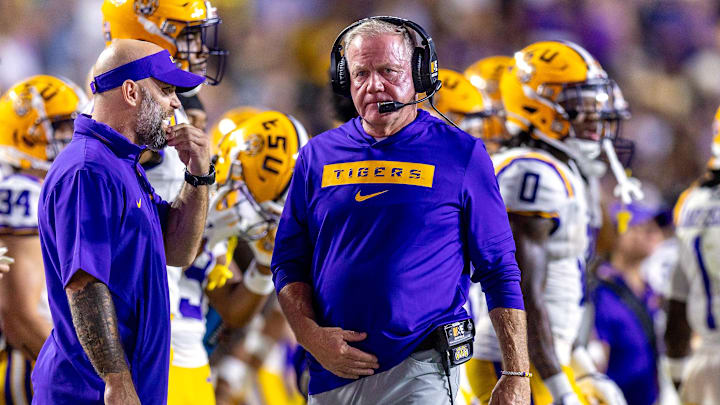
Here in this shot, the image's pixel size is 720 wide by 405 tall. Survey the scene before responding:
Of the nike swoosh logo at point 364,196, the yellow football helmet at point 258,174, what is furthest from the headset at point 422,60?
the yellow football helmet at point 258,174

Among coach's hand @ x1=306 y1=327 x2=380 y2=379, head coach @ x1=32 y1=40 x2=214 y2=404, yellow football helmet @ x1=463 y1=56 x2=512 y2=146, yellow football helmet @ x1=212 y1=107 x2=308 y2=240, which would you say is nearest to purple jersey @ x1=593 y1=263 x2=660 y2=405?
yellow football helmet @ x1=463 y1=56 x2=512 y2=146

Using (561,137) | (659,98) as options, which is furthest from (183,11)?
(659,98)

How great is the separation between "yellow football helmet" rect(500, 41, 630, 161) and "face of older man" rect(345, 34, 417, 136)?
7.64 feet

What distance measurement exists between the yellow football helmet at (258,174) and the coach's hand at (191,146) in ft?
6.12

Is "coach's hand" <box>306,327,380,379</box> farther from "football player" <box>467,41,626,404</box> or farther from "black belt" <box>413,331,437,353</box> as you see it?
"football player" <box>467,41,626,404</box>

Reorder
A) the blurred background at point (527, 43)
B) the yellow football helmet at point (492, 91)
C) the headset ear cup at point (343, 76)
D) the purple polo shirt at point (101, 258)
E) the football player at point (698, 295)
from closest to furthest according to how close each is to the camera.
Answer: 1. the purple polo shirt at point (101, 258)
2. the headset ear cup at point (343, 76)
3. the football player at point (698, 295)
4. the yellow football helmet at point (492, 91)
5. the blurred background at point (527, 43)

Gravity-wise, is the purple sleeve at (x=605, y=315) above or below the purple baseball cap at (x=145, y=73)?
below

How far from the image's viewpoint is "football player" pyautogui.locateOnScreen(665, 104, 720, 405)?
23.4ft

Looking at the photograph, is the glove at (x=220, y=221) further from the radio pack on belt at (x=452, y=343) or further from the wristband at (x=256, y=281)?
the radio pack on belt at (x=452, y=343)

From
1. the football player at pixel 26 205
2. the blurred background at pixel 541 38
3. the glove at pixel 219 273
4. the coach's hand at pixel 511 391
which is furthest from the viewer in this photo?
the blurred background at pixel 541 38

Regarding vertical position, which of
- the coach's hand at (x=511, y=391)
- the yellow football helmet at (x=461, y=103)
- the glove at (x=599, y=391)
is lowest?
the glove at (x=599, y=391)

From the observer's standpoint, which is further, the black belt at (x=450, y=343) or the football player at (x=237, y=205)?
the football player at (x=237, y=205)

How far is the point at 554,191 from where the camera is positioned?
18.1ft

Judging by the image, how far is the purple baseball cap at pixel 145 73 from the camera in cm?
396
